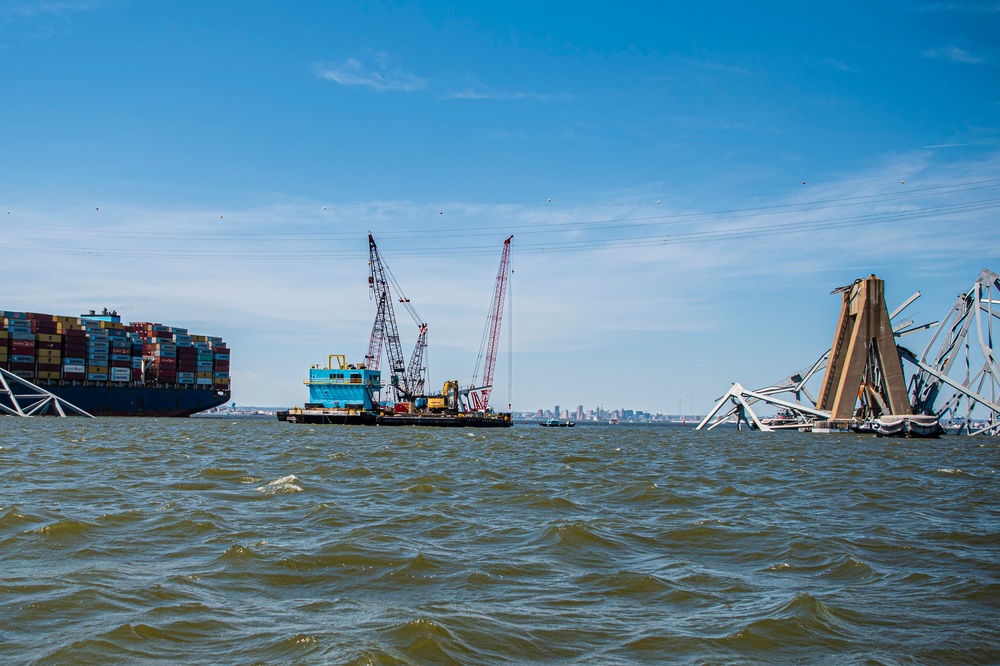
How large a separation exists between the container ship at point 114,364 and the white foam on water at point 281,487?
382 feet

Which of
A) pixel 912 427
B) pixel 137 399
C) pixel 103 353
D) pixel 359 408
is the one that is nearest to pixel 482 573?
pixel 912 427

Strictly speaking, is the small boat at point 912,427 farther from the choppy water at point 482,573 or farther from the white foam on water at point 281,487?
the white foam on water at point 281,487

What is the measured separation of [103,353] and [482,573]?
437 ft

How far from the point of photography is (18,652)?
29.0 feet

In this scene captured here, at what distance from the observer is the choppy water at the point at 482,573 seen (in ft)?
31.4

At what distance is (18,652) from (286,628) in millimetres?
2852

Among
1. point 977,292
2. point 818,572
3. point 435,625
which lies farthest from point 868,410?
point 435,625

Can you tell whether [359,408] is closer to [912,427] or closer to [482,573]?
[912,427]

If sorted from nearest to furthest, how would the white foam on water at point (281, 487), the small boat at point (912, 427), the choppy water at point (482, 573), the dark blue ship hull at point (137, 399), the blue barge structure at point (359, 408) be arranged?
the choppy water at point (482, 573), the white foam on water at point (281, 487), the small boat at point (912, 427), the blue barge structure at point (359, 408), the dark blue ship hull at point (137, 399)

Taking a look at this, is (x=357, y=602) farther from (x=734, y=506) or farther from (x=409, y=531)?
(x=734, y=506)

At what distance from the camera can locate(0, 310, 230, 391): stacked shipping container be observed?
12394cm

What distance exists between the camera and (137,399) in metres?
134

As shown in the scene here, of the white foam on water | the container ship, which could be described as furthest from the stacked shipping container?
the white foam on water

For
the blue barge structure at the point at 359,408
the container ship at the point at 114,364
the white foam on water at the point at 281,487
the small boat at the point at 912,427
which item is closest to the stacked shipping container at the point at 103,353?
the container ship at the point at 114,364
